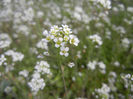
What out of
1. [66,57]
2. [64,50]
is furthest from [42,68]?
[64,50]

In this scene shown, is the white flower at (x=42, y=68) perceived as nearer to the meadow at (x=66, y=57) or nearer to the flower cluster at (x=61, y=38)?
the meadow at (x=66, y=57)

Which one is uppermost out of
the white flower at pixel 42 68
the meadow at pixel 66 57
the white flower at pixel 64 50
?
the meadow at pixel 66 57

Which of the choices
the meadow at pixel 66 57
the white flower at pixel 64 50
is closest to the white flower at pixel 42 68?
the meadow at pixel 66 57

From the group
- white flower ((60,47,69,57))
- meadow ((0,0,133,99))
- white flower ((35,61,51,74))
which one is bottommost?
white flower ((60,47,69,57))

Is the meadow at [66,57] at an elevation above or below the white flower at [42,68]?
above

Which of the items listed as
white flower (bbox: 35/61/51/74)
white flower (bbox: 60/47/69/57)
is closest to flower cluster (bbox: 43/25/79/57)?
white flower (bbox: 60/47/69/57)

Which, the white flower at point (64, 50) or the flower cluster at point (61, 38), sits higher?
the flower cluster at point (61, 38)

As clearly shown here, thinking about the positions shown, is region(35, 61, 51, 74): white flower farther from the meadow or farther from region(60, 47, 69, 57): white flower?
region(60, 47, 69, 57): white flower

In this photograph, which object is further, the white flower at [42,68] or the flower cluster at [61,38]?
the white flower at [42,68]
